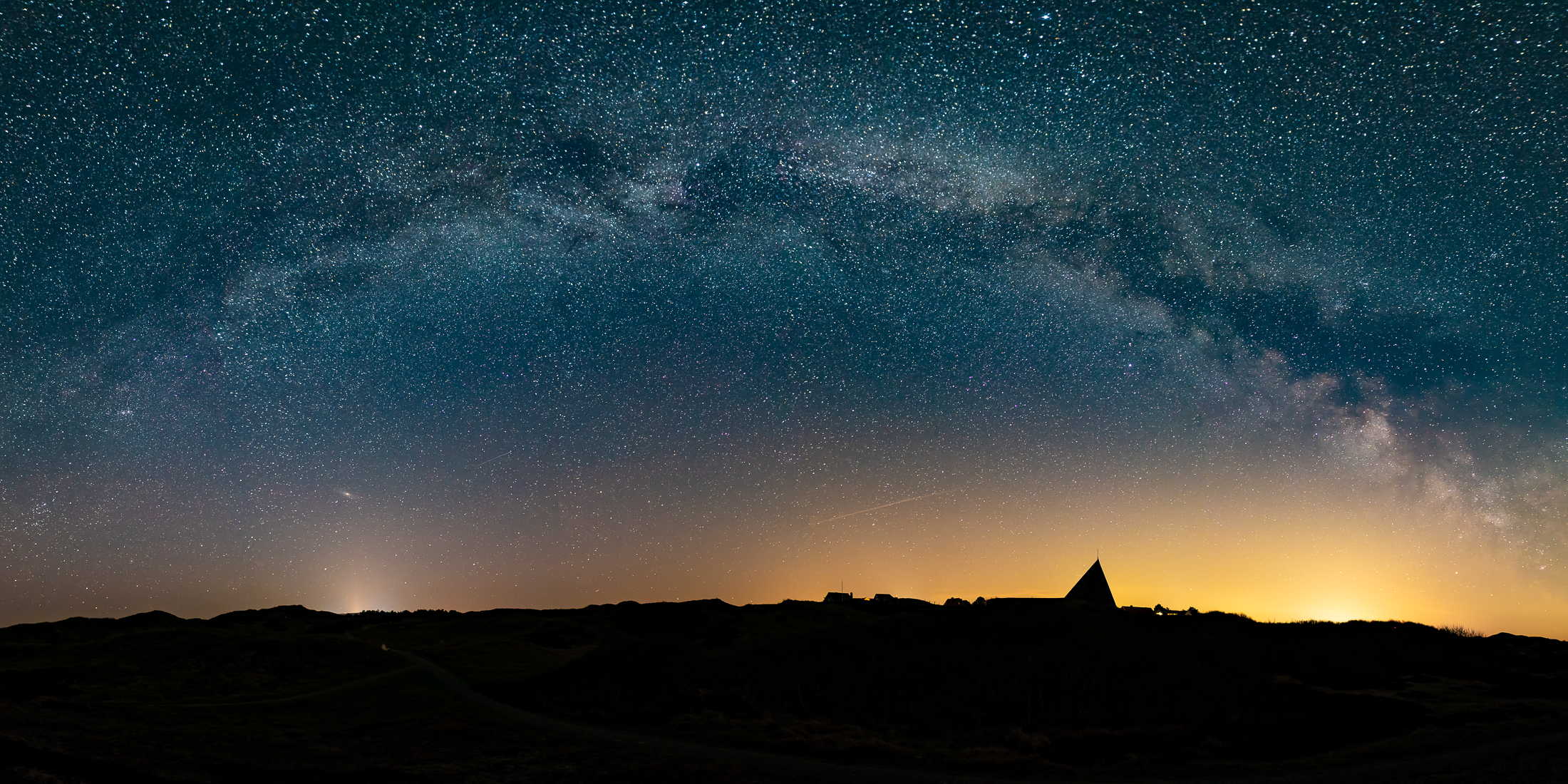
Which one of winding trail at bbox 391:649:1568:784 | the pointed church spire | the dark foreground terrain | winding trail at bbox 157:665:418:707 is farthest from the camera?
the pointed church spire

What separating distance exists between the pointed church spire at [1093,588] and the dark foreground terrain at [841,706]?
17450 mm

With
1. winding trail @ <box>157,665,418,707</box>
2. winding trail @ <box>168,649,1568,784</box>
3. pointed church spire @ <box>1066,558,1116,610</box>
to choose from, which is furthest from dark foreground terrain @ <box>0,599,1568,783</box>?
pointed church spire @ <box>1066,558,1116,610</box>

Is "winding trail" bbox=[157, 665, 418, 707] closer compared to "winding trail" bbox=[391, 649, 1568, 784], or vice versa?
"winding trail" bbox=[391, 649, 1568, 784]

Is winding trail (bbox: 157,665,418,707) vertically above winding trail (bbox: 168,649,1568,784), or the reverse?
winding trail (bbox: 168,649,1568,784)

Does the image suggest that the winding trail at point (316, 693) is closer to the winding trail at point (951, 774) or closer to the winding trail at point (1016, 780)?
the winding trail at point (951, 774)

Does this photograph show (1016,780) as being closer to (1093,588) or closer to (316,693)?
(316,693)

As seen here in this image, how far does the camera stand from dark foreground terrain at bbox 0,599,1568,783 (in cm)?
1662

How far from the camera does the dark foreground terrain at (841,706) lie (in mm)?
16625

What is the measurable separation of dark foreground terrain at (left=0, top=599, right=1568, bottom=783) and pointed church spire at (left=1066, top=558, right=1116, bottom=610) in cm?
1745

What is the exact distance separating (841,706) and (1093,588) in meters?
38.7

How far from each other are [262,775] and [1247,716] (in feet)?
80.7

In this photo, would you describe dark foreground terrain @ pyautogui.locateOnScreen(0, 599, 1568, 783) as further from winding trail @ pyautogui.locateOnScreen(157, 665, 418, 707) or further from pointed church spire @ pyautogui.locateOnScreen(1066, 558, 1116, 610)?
pointed church spire @ pyautogui.locateOnScreen(1066, 558, 1116, 610)

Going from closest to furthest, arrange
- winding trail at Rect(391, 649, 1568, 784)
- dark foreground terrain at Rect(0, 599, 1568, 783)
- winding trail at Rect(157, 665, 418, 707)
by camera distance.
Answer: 1. winding trail at Rect(391, 649, 1568, 784)
2. dark foreground terrain at Rect(0, 599, 1568, 783)
3. winding trail at Rect(157, 665, 418, 707)

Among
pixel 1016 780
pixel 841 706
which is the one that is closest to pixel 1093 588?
pixel 841 706
